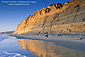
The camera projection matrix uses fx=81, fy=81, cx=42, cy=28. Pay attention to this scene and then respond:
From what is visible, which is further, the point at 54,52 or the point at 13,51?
the point at 13,51

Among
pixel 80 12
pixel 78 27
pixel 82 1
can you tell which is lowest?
pixel 78 27

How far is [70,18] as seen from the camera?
29.5 metres

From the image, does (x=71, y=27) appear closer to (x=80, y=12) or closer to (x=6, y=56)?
(x=80, y=12)

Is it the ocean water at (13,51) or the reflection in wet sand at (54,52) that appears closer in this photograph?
the reflection in wet sand at (54,52)

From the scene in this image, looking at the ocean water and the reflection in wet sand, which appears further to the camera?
the ocean water

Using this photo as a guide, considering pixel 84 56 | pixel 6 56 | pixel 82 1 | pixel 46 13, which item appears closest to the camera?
pixel 84 56

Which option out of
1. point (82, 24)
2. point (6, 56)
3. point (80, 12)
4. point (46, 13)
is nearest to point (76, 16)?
point (80, 12)

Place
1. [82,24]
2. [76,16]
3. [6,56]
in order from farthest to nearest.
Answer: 1. [76,16]
2. [82,24]
3. [6,56]

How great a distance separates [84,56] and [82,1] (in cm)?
2934

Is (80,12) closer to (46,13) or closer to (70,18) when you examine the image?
(70,18)

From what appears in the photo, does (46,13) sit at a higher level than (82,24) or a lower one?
higher

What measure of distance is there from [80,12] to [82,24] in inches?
238

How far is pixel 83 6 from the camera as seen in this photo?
92.1 ft

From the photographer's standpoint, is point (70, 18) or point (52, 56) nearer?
point (52, 56)
